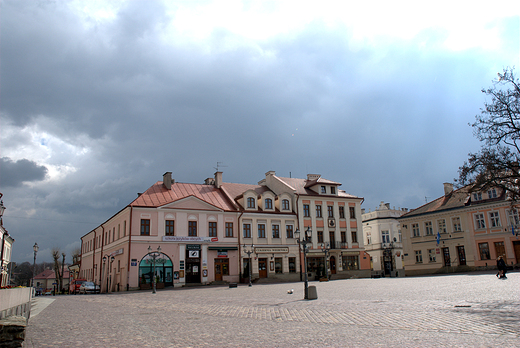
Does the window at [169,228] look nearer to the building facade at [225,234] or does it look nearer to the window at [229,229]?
the building facade at [225,234]

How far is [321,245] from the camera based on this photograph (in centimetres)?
4756

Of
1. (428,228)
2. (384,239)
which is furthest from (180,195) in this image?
(384,239)

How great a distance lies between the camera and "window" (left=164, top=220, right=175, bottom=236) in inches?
1555

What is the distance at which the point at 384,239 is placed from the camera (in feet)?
221

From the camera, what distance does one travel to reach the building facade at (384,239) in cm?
6538

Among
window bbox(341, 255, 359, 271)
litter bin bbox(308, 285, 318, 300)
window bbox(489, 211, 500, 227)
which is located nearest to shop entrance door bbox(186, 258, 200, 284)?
window bbox(341, 255, 359, 271)

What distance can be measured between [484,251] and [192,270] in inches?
1251

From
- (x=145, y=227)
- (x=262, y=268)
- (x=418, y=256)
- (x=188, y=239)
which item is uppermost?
(x=145, y=227)

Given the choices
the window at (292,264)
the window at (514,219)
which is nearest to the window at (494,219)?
the window at (514,219)

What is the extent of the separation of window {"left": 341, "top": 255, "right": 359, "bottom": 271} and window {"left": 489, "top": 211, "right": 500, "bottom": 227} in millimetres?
15462

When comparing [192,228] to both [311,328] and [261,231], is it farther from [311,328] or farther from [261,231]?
[311,328]

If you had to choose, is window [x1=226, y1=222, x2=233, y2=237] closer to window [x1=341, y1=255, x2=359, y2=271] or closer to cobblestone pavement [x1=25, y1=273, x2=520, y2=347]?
window [x1=341, y1=255, x2=359, y2=271]

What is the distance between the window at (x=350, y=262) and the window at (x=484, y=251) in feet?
44.7

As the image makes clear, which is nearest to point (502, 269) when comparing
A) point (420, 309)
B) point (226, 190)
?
point (420, 309)
